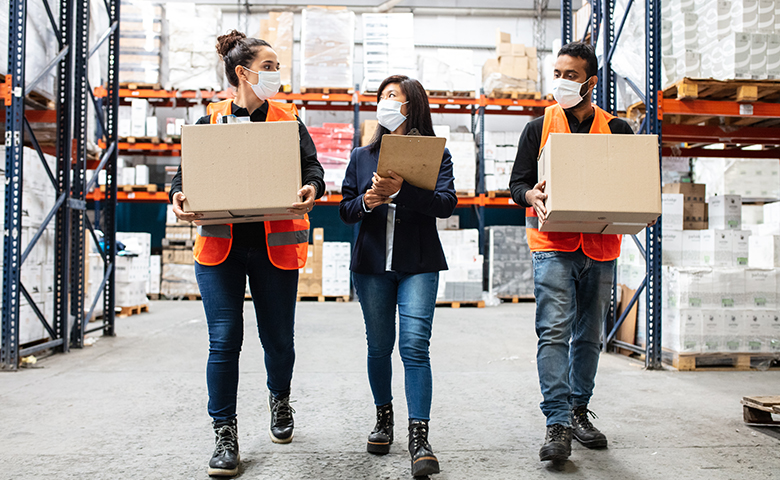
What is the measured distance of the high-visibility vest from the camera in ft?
8.02

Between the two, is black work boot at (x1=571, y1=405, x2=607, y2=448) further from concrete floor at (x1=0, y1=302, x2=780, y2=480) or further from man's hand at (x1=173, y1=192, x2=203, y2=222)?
man's hand at (x1=173, y1=192, x2=203, y2=222)

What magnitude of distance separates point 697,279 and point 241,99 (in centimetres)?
385

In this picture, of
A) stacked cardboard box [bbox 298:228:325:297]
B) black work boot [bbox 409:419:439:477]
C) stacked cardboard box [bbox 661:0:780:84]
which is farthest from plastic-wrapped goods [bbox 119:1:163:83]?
black work boot [bbox 409:419:439:477]

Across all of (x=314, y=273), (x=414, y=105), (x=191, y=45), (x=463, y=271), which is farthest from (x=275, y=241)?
(x=191, y=45)

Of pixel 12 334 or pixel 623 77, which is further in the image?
pixel 623 77

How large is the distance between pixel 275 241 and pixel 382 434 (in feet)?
Result: 3.13

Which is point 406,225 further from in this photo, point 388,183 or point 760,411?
point 760,411

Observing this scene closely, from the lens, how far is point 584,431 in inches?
104

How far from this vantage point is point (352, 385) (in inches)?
155

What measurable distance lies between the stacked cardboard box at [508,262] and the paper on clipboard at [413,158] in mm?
8609

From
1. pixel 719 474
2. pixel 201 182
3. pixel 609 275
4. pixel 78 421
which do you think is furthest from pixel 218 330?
pixel 719 474

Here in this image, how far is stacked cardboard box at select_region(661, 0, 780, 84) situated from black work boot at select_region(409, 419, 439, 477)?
404 centimetres

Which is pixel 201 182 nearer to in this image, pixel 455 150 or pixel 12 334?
pixel 12 334

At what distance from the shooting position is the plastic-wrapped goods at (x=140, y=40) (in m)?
10.3
